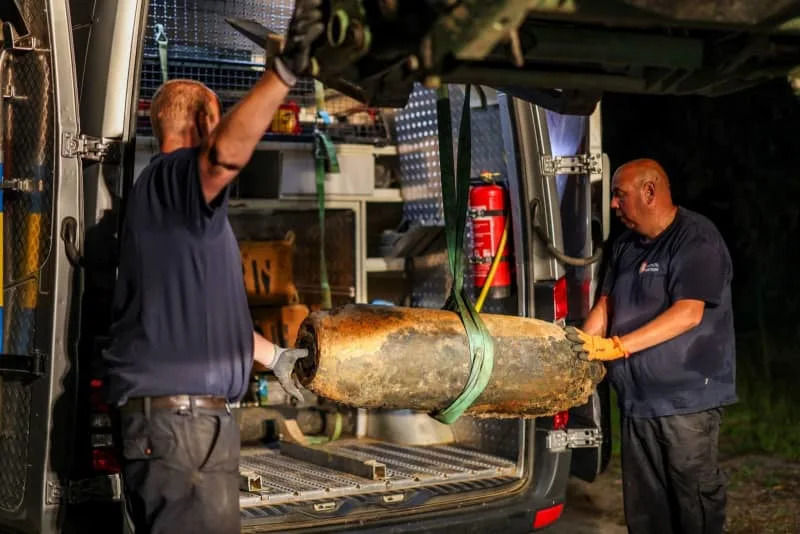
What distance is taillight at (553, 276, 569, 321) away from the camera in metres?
5.31

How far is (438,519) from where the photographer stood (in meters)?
4.86

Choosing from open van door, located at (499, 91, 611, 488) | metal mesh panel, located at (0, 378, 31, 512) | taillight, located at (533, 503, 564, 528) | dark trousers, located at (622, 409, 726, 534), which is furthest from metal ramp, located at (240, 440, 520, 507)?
metal mesh panel, located at (0, 378, 31, 512)

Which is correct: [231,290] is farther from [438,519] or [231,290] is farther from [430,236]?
[430,236]

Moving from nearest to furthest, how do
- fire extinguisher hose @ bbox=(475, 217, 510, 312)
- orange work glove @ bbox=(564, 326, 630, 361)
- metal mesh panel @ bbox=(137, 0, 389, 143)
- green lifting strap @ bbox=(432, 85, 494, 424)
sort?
green lifting strap @ bbox=(432, 85, 494, 424)
orange work glove @ bbox=(564, 326, 630, 361)
fire extinguisher hose @ bbox=(475, 217, 510, 312)
metal mesh panel @ bbox=(137, 0, 389, 143)

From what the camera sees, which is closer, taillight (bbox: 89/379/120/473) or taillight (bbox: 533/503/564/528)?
taillight (bbox: 89/379/120/473)

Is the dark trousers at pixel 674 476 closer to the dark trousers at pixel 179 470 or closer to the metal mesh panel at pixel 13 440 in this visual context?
the dark trousers at pixel 179 470

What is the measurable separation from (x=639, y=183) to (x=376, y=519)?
1.75m

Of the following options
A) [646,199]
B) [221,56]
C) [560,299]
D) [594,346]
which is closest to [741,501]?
[560,299]

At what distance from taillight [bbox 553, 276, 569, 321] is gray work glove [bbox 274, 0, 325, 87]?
7.94ft

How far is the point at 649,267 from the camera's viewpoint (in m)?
5.12

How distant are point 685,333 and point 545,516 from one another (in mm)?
950

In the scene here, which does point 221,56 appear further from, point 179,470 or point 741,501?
point 741,501

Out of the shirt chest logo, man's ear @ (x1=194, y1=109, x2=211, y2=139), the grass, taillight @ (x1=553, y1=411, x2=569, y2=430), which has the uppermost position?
man's ear @ (x1=194, y1=109, x2=211, y2=139)

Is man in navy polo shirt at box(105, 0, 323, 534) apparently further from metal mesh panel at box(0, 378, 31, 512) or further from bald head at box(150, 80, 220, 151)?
metal mesh panel at box(0, 378, 31, 512)
